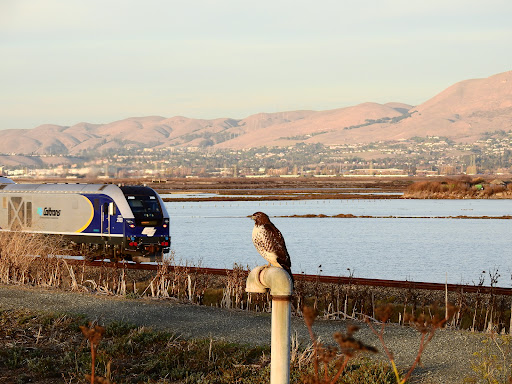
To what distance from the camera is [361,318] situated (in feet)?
53.6

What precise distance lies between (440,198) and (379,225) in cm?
5075

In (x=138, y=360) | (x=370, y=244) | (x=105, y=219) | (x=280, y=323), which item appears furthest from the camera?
(x=370, y=244)

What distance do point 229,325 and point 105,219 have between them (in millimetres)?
16183

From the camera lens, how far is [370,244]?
44281mm

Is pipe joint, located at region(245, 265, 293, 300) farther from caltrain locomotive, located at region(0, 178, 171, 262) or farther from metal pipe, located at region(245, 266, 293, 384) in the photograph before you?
caltrain locomotive, located at region(0, 178, 171, 262)

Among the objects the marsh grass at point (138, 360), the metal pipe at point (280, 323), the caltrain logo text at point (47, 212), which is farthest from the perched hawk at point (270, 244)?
the caltrain logo text at point (47, 212)

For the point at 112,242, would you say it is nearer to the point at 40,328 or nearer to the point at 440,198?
the point at 40,328

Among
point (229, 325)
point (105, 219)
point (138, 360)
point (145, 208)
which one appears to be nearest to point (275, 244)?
point (138, 360)

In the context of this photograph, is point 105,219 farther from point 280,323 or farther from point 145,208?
point 280,323

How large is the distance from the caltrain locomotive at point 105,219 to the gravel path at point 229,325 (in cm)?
1090

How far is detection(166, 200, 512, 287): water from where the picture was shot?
108ft

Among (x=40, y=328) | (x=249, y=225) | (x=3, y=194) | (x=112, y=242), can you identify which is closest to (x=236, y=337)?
(x=40, y=328)

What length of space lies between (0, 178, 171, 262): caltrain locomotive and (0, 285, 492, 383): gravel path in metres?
10.9

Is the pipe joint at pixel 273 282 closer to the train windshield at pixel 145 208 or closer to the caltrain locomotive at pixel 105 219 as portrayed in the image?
the caltrain locomotive at pixel 105 219
